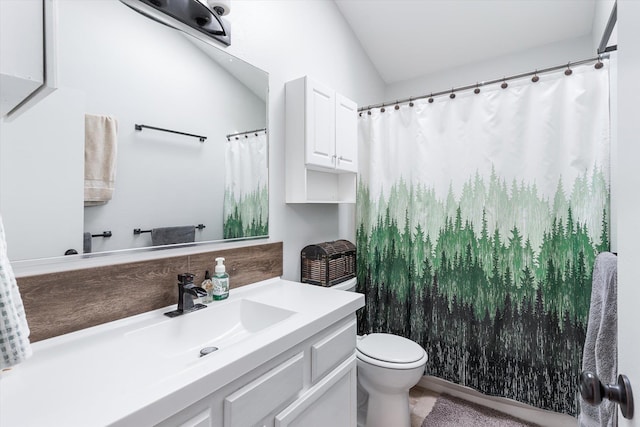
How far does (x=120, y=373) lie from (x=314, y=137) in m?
1.39

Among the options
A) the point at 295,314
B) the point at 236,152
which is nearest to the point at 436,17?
the point at 236,152

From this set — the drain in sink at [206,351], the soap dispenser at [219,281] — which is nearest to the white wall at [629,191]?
the drain in sink at [206,351]

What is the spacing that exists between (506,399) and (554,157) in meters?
1.49

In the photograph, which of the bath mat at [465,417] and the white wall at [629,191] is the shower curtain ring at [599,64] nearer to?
the white wall at [629,191]

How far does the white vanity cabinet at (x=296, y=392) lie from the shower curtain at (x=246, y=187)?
0.70 metres

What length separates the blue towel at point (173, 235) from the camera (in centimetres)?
125

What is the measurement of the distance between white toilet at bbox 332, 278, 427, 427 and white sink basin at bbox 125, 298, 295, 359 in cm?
75

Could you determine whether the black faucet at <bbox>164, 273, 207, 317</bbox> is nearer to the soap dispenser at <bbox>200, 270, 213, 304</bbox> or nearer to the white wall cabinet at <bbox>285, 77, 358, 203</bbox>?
the soap dispenser at <bbox>200, 270, 213, 304</bbox>

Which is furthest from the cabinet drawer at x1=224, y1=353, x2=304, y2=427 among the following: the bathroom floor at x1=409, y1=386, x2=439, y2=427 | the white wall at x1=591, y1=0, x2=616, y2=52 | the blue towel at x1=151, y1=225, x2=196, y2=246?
the white wall at x1=591, y1=0, x2=616, y2=52

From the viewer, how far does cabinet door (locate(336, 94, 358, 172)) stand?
1982 mm

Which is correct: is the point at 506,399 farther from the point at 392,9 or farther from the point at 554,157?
the point at 392,9

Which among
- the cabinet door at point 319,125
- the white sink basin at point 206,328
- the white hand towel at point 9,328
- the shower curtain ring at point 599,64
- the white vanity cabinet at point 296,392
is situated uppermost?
the shower curtain ring at point 599,64

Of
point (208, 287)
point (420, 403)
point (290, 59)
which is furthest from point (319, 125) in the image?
point (420, 403)

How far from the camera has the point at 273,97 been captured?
1.78 meters
